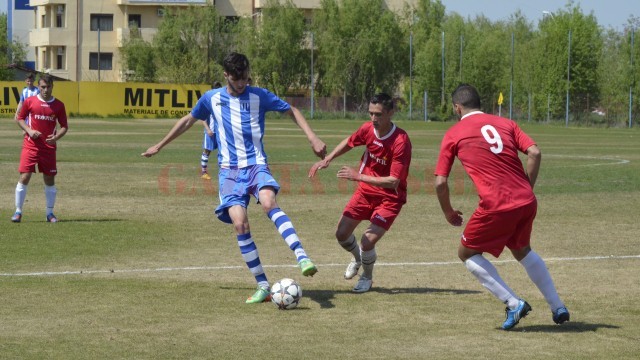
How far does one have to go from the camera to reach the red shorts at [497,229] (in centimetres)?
848

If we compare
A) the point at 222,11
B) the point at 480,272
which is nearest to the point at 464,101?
the point at 480,272

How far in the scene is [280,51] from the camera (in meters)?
90.6

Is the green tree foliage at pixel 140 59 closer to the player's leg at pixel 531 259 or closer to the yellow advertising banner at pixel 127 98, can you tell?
the yellow advertising banner at pixel 127 98

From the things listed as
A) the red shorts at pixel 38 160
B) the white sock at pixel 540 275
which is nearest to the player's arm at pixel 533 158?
the white sock at pixel 540 275

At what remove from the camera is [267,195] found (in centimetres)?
998

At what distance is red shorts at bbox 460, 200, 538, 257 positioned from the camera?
27.8ft

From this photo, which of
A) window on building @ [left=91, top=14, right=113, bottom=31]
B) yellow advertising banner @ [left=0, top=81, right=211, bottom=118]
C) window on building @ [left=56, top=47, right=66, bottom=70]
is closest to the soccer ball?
yellow advertising banner @ [left=0, top=81, right=211, bottom=118]

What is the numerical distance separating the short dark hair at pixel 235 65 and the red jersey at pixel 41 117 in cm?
689

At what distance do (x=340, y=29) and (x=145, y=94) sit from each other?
26.4 meters

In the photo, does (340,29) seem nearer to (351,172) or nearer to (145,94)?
(145,94)

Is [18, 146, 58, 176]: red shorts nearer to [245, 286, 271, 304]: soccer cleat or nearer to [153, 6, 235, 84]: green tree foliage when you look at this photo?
[245, 286, 271, 304]: soccer cleat

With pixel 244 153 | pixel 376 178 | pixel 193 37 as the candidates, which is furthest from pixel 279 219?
pixel 193 37

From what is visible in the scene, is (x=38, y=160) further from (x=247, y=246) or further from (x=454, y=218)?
(x=454, y=218)

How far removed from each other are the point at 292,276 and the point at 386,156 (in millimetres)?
1669
